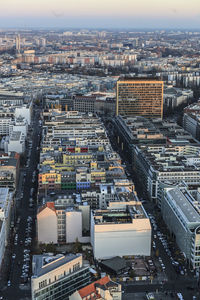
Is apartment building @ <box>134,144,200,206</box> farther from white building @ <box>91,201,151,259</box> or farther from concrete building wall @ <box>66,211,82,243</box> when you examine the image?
concrete building wall @ <box>66,211,82,243</box>

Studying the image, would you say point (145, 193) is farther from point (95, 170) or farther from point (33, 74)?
point (33, 74)

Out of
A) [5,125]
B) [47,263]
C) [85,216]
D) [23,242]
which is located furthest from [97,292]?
[5,125]

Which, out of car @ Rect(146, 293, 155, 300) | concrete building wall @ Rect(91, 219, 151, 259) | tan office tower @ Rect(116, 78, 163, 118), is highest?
tan office tower @ Rect(116, 78, 163, 118)

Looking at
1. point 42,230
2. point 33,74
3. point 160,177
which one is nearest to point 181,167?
point 160,177

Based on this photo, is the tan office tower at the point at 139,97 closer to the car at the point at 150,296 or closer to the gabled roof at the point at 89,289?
the car at the point at 150,296

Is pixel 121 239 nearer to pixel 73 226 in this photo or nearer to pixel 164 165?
pixel 73 226

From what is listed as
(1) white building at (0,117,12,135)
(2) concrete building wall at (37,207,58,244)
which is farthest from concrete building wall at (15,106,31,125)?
(2) concrete building wall at (37,207,58,244)
